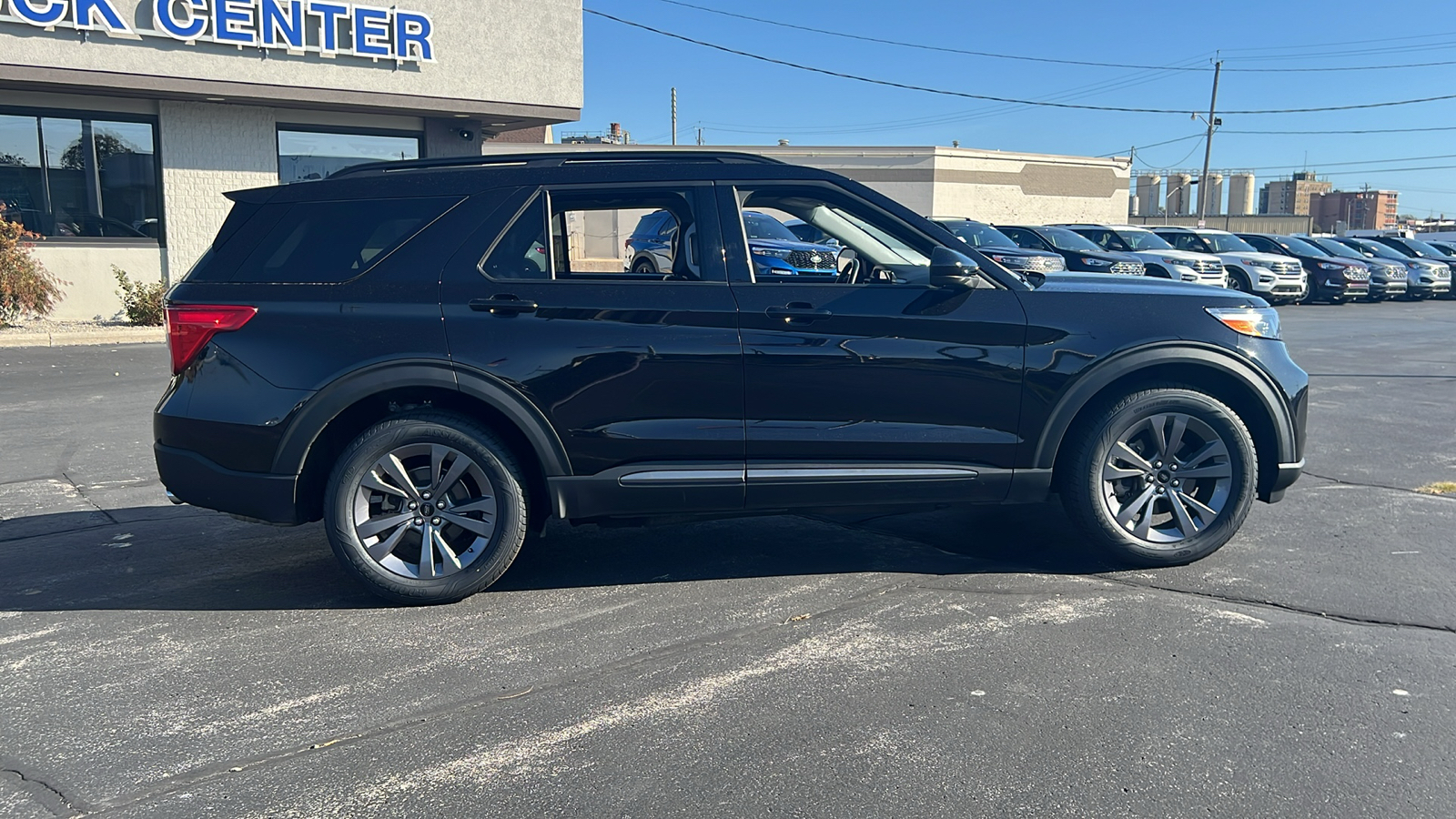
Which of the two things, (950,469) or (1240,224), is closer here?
(950,469)

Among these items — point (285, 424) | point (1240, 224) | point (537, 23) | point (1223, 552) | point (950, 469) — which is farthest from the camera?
point (1240, 224)

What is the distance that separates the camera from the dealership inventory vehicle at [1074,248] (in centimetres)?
2003

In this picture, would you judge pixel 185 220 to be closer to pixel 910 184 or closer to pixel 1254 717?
pixel 1254 717

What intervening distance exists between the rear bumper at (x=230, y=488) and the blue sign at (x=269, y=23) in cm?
1240

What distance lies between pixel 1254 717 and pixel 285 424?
3833 millimetres

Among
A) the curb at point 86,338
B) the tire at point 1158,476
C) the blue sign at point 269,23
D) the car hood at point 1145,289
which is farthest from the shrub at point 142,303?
the tire at point 1158,476

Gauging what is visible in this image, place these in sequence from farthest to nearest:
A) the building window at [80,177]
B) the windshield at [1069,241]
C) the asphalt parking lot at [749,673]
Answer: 1. the windshield at [1069,241]
2. the building window at [80,177]
3. the asphalt parking lot at [749,673]

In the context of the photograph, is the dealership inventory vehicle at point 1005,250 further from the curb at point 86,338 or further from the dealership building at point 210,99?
the curb at point 86,338

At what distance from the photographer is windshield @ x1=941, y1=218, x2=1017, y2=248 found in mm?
19234

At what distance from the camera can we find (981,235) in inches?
780

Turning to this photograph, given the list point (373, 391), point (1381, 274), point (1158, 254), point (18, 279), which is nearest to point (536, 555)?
point (373, 391)

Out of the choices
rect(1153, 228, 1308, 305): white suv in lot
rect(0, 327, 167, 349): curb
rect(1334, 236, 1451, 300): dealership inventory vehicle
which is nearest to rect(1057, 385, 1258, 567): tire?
rect(0, 327, 167, 349): curb

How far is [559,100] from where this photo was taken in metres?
17.8

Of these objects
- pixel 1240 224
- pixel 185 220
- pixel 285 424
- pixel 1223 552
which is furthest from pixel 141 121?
pixel 1240 224
